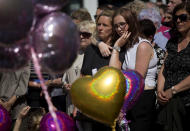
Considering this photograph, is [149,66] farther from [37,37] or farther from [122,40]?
[37,37]

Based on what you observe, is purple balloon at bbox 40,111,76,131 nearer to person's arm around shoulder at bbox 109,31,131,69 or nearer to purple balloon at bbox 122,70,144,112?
purple balloon at bbox 122,70,144,112

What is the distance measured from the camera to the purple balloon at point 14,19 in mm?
1803

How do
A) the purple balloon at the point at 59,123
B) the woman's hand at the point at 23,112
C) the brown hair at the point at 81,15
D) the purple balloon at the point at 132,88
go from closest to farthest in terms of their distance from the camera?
1. the purple balloon at the point at 132,88
2. the purple balloon at the point at 59,123
3. the woman's hand at the point at 23,112
4. the brown hair at the point at 81,15

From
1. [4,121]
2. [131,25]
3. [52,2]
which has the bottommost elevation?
[4,121]

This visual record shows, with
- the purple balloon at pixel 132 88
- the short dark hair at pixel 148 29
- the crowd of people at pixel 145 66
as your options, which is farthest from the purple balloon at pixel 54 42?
the short dark hair at pixel 148 29

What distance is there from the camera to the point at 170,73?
3250 millimetres

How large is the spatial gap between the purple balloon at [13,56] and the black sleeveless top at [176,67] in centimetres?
156

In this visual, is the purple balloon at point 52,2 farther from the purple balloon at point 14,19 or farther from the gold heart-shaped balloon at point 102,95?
the gold heart-shaped balloon at point 102,95

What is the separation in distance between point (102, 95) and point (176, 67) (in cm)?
100

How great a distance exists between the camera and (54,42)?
197 cm

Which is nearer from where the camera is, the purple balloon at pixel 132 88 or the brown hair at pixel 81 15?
the purple balloon at pixel 132 88

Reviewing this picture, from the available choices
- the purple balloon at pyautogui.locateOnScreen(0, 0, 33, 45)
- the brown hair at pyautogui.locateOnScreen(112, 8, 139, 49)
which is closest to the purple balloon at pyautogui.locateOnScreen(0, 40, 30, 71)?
the purple balloon at pyautogui.locateOnScreen(0, 0, 33, 45)

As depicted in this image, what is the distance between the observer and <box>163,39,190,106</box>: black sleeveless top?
10.2 ft

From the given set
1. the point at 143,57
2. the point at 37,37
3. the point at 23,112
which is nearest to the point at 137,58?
the point at 143,57
